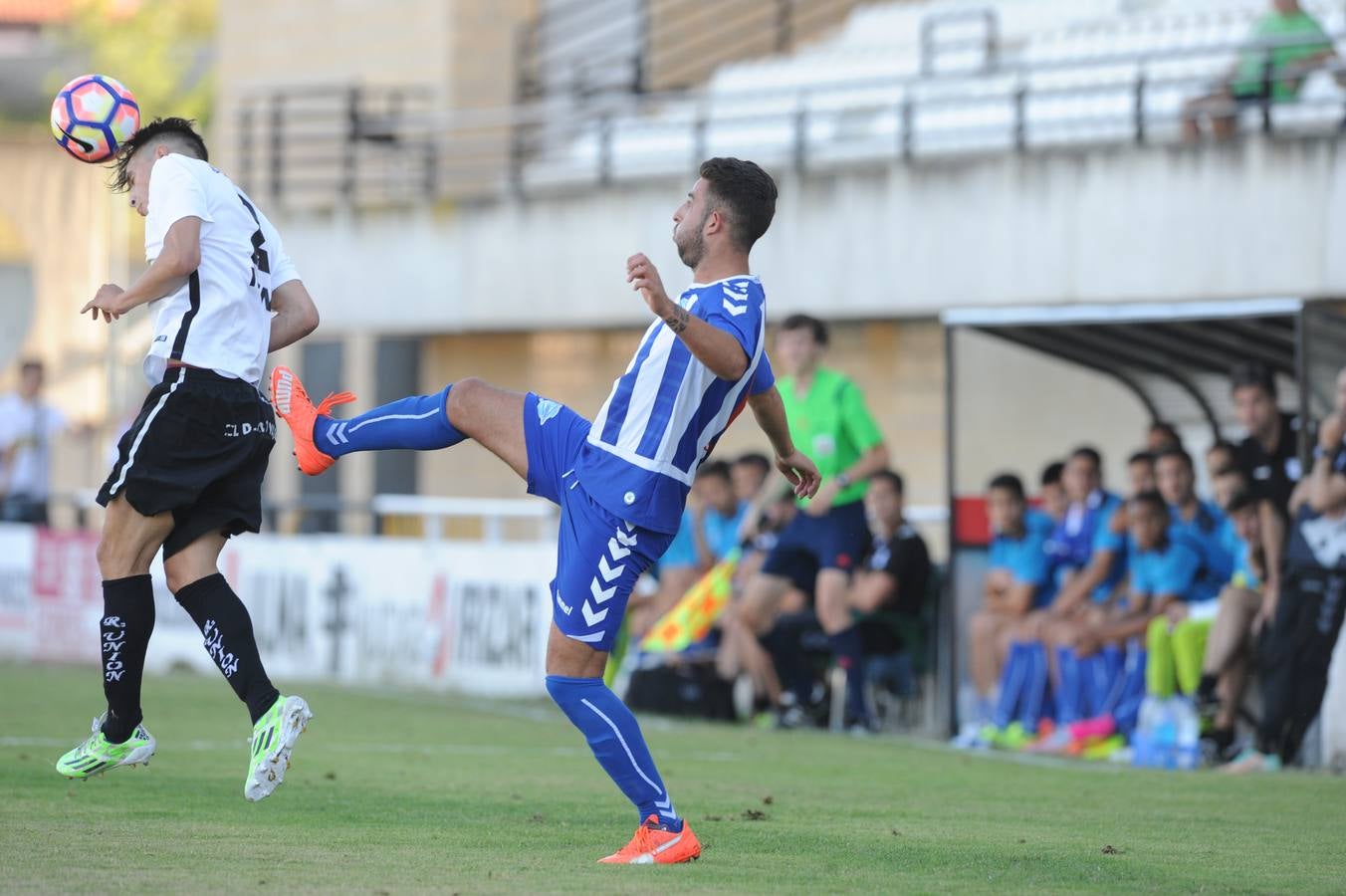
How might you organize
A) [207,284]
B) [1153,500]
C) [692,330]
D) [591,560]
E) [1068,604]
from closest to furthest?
1. [692,330]
2. [591,560]
3. [207,284]
4. [1153,500]
5. [1068,604]

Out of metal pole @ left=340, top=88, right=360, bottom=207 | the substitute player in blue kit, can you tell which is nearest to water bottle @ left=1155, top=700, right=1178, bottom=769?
the substitute player in blue kit

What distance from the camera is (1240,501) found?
11.8 m

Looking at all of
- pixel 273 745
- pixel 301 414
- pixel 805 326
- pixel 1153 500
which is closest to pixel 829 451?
pixel 805 326

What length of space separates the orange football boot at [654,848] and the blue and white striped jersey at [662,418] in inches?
36.9

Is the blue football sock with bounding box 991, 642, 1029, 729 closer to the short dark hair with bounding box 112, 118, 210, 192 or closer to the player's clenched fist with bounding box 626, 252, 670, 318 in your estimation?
the short dark hair with bounding box 112, 118, 210, 192

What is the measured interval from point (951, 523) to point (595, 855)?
287 inches

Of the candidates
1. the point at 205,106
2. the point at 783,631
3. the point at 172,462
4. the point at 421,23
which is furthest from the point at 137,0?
the point at 172,462

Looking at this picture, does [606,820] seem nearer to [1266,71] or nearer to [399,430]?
[399,430]

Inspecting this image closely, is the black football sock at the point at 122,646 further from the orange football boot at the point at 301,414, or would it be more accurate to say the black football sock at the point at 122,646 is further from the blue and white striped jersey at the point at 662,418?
the blue and white striped jersey at the point at 662,418

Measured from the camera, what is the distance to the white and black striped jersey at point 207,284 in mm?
7234

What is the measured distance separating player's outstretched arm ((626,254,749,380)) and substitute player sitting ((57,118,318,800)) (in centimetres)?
178

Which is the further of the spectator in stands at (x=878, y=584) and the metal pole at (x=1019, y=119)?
the metal pole at (x=1019, y=119)

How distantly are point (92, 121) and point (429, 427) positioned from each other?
1770 millimetres

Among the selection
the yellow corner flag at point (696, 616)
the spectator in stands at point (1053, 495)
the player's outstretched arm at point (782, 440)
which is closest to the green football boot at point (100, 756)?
the player's outstretched arm at point (782, 440)
